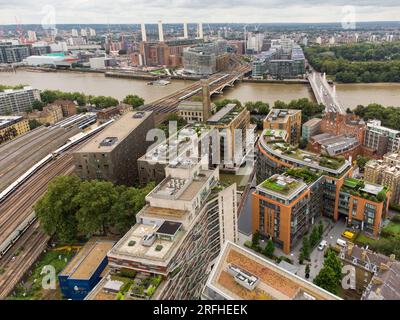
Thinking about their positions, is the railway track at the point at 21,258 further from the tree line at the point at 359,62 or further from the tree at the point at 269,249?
the tree line at the point at 359,62

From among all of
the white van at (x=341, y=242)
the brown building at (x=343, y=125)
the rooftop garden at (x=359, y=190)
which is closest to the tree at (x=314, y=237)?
the white van at (x=341, y=242)

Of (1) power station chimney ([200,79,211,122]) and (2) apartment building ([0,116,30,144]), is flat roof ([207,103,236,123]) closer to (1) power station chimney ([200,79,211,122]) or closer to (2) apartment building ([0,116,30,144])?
(1) power station chimney ([200,79,211,122])

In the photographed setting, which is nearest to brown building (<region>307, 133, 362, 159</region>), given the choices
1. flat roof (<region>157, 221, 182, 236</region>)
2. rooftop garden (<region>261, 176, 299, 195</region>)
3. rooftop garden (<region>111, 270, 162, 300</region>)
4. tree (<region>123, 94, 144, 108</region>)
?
rooftop garden (<region>261, 176, 299, 195</region>)

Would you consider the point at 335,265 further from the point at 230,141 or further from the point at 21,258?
the point at 21,258

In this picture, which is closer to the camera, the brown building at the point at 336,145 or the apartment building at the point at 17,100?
the brown building at the point at 336,145

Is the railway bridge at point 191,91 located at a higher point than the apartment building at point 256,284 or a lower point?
lower
